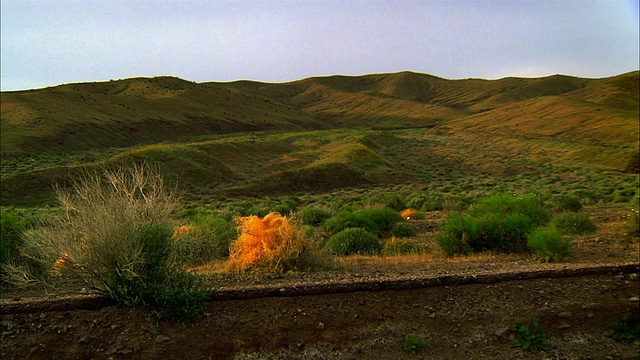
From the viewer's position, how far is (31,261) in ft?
33.9

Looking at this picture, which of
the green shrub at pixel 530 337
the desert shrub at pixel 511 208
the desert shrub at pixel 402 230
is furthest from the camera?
the desert shrub at pixel 402 230

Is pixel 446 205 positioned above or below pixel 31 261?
below

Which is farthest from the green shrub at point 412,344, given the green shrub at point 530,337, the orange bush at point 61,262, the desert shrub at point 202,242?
the orange bush at point 61,262

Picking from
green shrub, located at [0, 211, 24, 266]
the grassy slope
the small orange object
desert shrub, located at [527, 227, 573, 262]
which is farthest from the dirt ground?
the grassy slope

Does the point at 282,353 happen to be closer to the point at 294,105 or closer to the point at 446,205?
the point at 446,205

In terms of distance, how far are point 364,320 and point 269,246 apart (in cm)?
289

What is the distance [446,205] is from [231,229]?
1271 cm

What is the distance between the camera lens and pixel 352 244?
13422 mm

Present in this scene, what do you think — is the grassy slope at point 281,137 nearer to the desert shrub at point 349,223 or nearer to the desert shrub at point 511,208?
the desert shrub at point 349,223

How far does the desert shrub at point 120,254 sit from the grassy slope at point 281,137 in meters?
27.3

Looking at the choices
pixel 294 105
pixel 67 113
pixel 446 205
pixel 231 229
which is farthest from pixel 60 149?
pixel 294 105

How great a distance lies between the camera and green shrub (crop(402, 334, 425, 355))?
7.18 metres

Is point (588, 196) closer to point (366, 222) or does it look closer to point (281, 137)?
point (366, 222)

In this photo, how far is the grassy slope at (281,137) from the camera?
43.0 m
